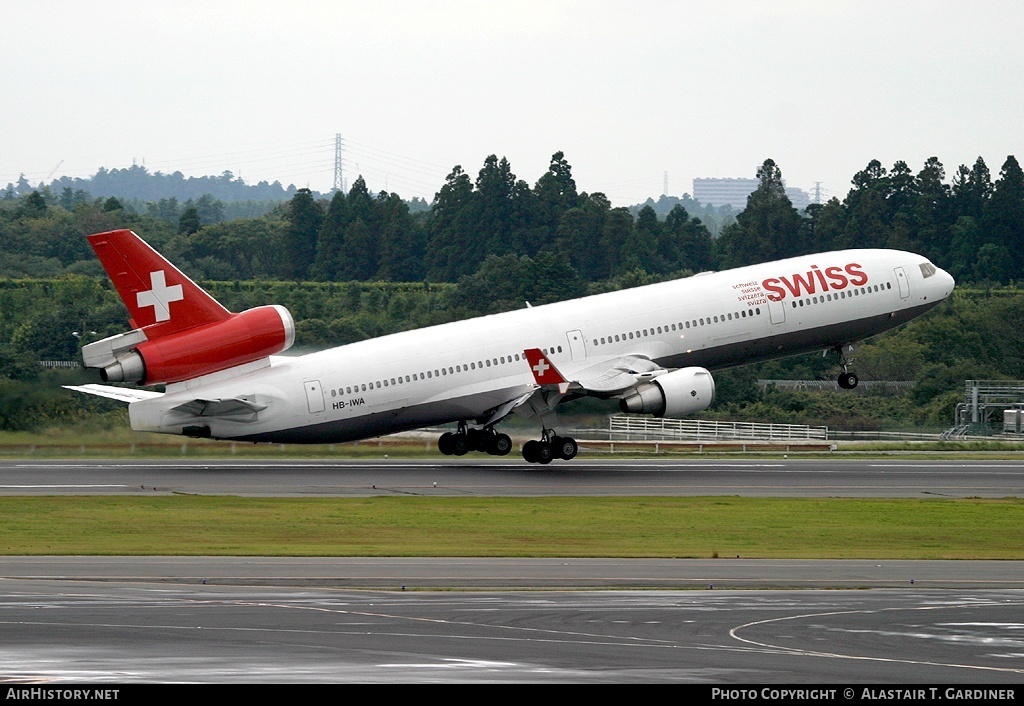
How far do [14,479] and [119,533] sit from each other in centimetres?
1447

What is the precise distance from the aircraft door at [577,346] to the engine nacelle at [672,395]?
2.65m

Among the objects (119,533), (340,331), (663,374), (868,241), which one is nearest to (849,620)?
(119,533)

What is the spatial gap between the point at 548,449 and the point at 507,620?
31522 mm

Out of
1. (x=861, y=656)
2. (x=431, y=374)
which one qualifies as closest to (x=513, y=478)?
(x=431, y=374)

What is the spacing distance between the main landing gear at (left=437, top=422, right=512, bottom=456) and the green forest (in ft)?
89.0

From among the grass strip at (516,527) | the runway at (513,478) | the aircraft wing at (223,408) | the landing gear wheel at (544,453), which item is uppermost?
the aircraft wing at (223,408)

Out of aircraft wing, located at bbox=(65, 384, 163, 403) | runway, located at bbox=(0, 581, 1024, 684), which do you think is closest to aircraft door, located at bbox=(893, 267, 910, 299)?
aircraft wing, located at bbox=(65, 384, 163, 403)

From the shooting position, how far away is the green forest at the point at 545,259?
95500 millimetres

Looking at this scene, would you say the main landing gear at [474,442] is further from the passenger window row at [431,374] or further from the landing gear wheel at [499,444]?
the passenger window row at [431,374]

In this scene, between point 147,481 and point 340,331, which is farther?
point 340,331

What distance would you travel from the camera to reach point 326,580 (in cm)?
2922

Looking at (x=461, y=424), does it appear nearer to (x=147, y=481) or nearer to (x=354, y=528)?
(x=147, y=481)

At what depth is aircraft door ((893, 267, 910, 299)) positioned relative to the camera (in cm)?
6053

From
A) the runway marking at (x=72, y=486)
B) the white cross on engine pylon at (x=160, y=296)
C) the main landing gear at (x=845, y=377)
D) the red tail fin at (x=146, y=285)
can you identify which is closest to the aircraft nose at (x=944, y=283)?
the main landing gear at (x=845, y=377)
